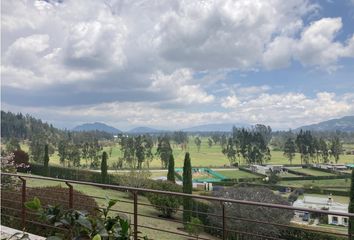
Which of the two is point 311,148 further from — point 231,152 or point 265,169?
point 231,152

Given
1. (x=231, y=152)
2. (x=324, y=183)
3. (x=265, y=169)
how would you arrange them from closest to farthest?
(x=324, y=183), (x=265, y=169), (x=231, y=152)

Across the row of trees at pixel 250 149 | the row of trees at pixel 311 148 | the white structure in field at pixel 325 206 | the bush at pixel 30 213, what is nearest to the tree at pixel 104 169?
the white structure in field at pixel 325 206

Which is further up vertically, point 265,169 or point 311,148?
point 311,148

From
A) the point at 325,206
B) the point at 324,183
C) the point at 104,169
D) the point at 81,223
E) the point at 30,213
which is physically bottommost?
the point at 325,206

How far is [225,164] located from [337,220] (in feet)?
154

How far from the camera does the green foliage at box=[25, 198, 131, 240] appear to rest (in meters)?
2.02

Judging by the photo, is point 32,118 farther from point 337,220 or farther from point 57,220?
point 57,220

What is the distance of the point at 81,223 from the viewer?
1982mm

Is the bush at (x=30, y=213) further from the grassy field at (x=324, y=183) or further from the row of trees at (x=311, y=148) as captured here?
the row of trees at (x=311, y=148)

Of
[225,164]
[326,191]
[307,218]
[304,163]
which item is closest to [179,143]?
[225,164]

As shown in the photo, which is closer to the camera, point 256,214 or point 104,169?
point 256,214

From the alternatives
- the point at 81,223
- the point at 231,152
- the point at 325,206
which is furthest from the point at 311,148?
the point at 81,223

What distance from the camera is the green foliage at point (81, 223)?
6.62 feet

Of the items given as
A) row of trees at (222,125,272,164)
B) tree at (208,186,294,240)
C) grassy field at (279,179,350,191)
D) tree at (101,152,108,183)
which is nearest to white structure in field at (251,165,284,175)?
grassy field at (279,179,350,191)
